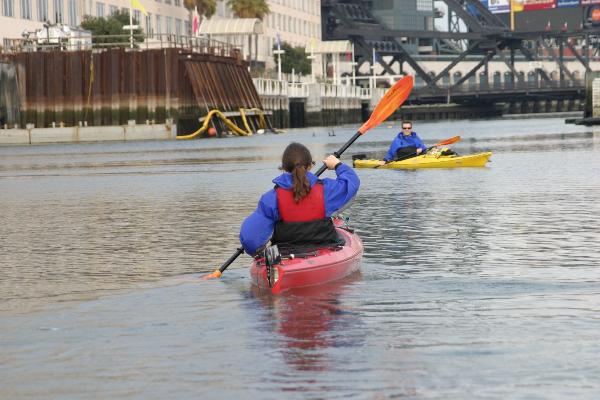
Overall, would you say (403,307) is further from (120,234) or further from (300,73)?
(300,73)

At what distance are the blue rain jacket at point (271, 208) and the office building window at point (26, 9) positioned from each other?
73.0 m

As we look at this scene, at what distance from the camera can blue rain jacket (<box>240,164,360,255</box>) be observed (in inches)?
535

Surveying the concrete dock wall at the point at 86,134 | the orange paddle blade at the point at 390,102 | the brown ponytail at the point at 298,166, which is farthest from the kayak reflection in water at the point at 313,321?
the concrete dock wall at the point at 86,134

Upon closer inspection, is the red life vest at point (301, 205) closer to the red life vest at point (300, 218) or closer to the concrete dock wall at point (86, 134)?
the red life vest at point (300, 218)

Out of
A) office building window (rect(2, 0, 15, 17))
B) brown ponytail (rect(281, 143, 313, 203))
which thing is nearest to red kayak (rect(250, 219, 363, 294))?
brown ponytail (rect(281, 143, 313, 203))

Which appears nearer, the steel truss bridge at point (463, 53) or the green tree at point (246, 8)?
the green tree at point (246, 8)

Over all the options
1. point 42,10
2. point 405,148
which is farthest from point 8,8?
point 405,148

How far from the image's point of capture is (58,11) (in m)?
89.1

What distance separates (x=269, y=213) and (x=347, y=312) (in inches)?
72.3

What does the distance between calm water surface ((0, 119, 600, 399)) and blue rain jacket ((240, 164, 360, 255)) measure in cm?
53

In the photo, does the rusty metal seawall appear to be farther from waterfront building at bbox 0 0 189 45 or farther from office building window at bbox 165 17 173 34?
office building window at bbox 165 17 173 34

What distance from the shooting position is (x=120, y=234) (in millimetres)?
20453

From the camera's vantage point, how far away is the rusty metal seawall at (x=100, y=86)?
74.4 meters

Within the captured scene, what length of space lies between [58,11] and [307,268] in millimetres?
78409
